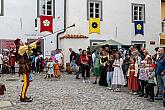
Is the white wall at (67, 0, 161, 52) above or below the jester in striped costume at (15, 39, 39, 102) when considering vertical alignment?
above

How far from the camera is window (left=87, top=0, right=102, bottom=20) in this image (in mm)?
26141

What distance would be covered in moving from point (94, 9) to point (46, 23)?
4.12 meters

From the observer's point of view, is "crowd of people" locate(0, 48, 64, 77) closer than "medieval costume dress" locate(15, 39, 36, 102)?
No

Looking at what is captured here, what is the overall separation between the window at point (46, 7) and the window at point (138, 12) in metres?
6.91

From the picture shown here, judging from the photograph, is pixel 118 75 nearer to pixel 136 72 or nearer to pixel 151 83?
pixel 136 72

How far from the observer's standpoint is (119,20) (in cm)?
2691

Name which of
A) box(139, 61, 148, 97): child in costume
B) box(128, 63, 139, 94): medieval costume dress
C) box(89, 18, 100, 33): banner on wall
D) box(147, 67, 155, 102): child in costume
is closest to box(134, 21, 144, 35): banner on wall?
box(89, 18, 100, 33): banner on wall

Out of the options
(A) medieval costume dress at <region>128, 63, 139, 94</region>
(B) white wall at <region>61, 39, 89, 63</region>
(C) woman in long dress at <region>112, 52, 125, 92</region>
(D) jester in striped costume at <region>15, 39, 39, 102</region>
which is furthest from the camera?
(B) white wall at <region>61, 39, 89, 63</region>

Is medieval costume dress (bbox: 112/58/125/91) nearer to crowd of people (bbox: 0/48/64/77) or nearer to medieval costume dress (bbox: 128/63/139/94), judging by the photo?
medieval costume dress (bbox: 128/63/139/94)

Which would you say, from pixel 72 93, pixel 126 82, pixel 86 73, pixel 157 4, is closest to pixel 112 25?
pixel 157 4

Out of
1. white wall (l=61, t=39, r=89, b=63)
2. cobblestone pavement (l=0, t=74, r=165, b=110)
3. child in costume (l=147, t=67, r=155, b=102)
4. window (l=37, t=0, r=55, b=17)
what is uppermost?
window (l=37, t=0, r=55, b=17)

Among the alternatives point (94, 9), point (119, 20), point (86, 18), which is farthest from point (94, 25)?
point (119, 20)

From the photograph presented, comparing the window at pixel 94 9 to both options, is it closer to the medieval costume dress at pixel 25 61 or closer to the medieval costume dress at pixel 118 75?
the medieval costume dress at pixel 118 75

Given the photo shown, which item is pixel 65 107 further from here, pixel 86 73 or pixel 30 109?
pixel 86 73
